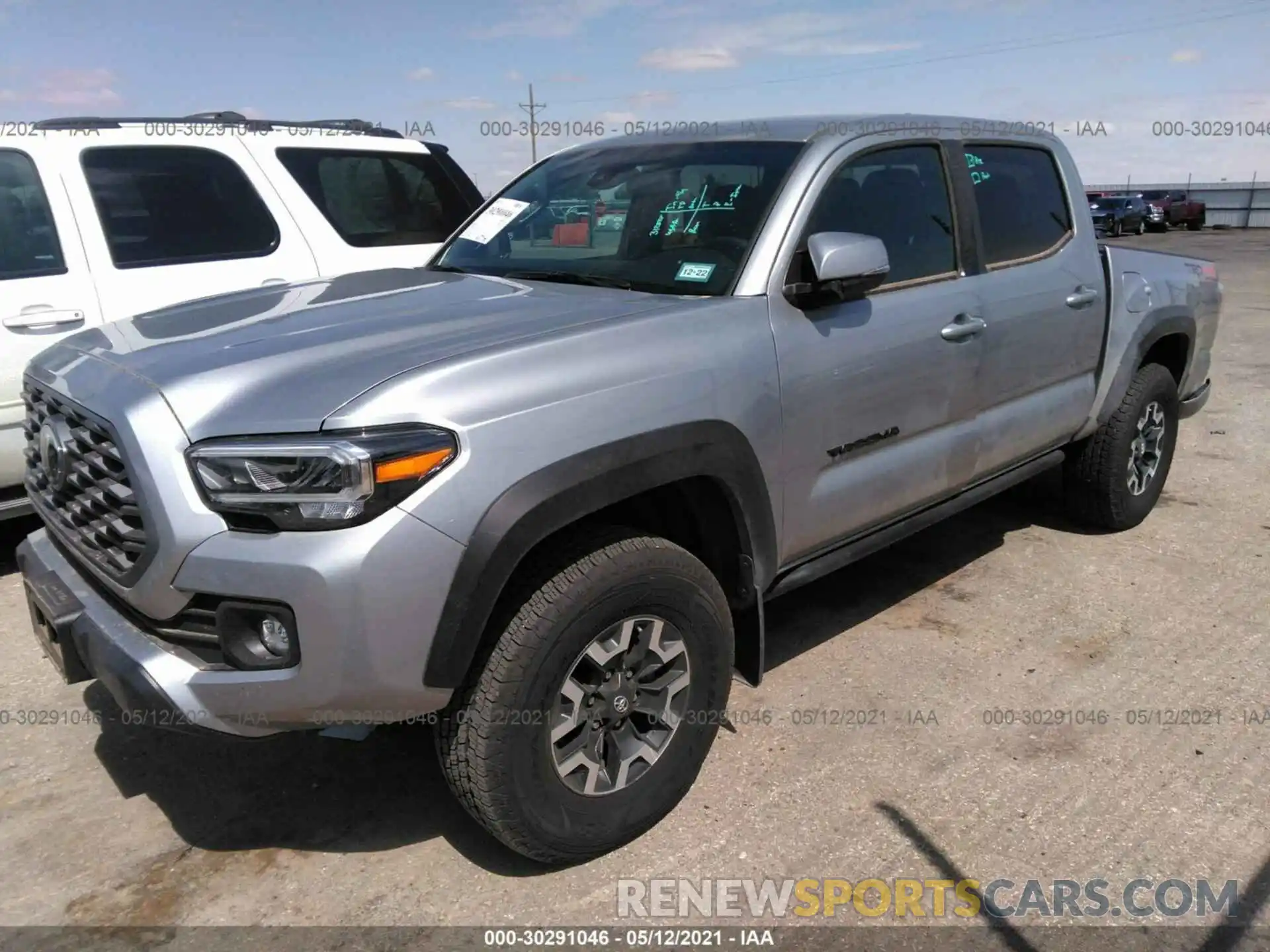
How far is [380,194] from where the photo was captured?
227 inches

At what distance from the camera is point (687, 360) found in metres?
2.69

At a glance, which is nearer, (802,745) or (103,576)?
(103,576)

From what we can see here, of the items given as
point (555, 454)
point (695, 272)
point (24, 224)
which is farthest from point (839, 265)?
point (24, 224)

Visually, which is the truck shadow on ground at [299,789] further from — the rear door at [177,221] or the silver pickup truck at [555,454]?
the rear door at [177,221]

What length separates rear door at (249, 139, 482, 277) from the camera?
5.38 m

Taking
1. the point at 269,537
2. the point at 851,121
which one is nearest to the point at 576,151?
the point at 851,121

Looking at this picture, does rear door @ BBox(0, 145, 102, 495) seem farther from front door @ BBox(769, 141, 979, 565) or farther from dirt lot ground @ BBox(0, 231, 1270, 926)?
front door @ BBox(769, 141, 979, 565)

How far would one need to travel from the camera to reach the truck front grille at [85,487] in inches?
93.5

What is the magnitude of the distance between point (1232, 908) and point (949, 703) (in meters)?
1.10

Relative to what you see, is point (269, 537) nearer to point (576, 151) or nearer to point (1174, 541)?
point (576, 151)

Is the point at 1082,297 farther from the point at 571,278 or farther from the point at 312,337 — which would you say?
the point at 312,337

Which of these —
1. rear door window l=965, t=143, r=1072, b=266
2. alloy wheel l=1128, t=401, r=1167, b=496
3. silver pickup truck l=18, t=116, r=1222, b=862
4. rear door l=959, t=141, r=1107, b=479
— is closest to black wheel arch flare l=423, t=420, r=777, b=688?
silver pickup truck l=18, t=116, r=1222, b=862

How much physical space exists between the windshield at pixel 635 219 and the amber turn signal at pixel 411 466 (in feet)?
3.67

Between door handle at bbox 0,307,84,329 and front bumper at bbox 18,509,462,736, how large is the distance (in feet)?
8.80
